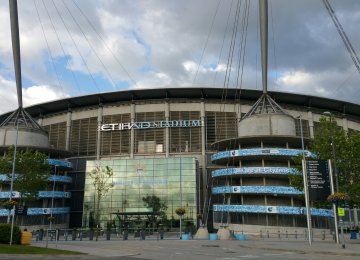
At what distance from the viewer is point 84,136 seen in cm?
8606

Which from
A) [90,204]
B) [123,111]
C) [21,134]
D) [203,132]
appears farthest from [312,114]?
[21,134]

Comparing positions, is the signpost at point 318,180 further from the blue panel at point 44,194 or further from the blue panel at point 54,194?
the blue panel at point 44,194

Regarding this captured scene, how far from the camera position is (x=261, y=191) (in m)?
65.6

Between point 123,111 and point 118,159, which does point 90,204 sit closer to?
point 118,159

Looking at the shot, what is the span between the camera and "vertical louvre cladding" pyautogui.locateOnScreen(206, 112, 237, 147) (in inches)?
3172

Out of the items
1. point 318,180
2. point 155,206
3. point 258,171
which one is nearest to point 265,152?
point 258,171

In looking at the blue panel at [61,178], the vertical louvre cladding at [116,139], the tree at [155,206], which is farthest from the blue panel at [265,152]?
the blue panel at [61,178]

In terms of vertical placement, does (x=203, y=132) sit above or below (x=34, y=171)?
above

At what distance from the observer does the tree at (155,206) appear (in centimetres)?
7100

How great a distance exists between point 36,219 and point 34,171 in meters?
25.2

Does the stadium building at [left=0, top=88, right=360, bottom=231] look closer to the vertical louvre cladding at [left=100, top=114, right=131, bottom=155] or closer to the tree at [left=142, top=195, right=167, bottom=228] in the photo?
the vertical louvre cladding at [left=100, top=114, right=131, bottom=155]

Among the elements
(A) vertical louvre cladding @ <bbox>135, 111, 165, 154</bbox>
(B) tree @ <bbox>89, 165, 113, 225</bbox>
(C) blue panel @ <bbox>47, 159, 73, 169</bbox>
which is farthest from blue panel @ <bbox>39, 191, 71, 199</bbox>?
(A) vertical louvre cladding @ <bbox>135, 111, 165, 154</bbox>

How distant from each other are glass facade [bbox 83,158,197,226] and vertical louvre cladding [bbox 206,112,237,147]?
29.6 feet

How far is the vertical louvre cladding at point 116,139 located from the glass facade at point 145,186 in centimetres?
711
